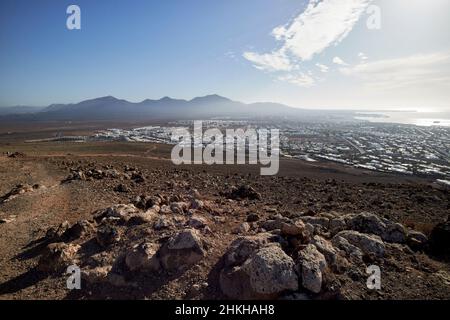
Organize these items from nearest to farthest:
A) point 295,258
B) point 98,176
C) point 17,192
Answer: point 295,258 < point 17,192 < point 98,176

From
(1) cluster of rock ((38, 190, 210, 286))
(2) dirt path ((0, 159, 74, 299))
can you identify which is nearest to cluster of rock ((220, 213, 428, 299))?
(1) cluster of rock ((38, 190, 210, 286))

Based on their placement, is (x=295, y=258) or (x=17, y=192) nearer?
(x=295, y=258)

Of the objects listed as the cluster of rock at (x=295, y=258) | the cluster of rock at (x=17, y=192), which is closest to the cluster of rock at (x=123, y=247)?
the cluster of rock at (x=295, y=258)

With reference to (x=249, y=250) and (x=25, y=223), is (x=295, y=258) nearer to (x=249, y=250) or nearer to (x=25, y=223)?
Result: (x=249, y=250)

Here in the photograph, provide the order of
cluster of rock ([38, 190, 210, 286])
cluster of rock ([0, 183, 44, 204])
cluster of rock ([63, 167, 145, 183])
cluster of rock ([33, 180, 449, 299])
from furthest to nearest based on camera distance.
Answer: cluster of rock ([63, 167, 145, 183]) → cluster of rock ([0, 183, 44, 204]) → cluster of rock ([38, 190, 210, 286]) → cluster of rock ([33, 180, 449, 299])

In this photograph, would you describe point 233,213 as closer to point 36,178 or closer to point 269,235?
point 269,235

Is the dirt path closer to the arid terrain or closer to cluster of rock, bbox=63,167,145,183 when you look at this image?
the arid terrain

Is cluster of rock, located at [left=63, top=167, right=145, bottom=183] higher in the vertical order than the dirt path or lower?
higher

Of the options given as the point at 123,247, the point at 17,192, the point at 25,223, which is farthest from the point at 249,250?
the point at 17,192

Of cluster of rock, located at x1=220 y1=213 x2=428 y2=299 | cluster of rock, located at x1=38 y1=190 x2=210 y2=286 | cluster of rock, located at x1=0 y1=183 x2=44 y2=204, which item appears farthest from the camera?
cluster of rock, located at x1=0 y1=183 x2=44 y2=204
